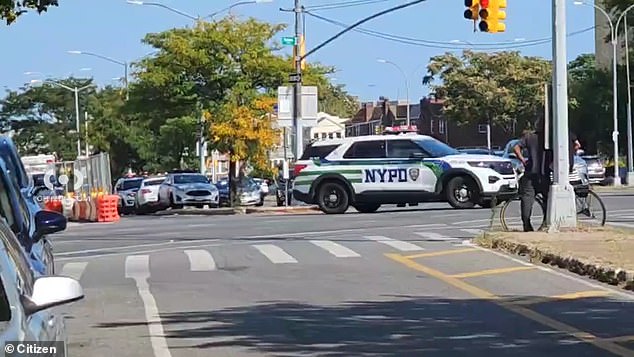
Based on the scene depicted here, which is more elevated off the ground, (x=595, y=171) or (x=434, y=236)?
(x=595, y=171)

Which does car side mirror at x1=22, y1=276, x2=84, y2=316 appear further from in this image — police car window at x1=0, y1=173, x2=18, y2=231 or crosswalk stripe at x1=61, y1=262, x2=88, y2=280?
crosswalk stripe at x1=61, y1=262, x2=88, y2=280

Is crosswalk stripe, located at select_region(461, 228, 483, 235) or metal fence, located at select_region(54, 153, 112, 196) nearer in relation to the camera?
crosswalk stripe, located at select_region(461, 228, 483, 235)

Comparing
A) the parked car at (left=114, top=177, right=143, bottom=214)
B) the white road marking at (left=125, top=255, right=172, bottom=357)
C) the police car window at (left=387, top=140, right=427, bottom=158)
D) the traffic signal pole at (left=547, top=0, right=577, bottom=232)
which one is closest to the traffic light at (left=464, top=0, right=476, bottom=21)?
the police car window at (left=387, top=140, right=427, bottom=158)

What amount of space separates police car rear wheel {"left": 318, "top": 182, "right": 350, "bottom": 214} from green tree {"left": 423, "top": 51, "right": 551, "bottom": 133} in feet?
156

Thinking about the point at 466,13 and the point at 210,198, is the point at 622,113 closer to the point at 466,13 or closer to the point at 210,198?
the point at 210,198

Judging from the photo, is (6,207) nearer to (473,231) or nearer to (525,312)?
(525,312)

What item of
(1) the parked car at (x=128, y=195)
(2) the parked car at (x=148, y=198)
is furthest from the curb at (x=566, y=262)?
(1) the parked car at (x=128, y=195)

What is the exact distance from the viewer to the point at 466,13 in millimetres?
24641

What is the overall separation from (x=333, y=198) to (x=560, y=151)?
11.9m

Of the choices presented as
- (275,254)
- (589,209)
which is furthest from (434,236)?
(275,254)

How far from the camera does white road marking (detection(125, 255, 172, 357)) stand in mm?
10016

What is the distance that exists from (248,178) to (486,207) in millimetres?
19151

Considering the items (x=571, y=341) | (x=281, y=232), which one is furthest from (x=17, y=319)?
(x=281, y=232)

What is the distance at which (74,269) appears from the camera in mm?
17312
